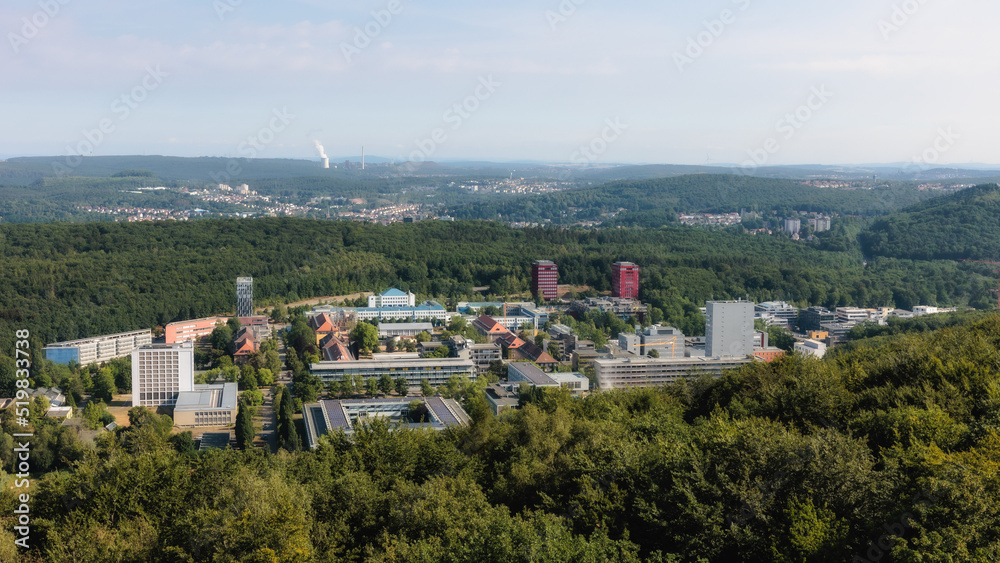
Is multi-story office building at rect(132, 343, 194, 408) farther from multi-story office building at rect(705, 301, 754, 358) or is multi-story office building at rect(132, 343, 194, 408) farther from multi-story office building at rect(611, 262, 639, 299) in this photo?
multi-story office building at rect(611, 262, 639, 299)

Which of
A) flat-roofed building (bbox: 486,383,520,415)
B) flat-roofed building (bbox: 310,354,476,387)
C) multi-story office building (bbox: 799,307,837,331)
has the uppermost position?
flat-roofed building (bbox: 310,354,476,387)

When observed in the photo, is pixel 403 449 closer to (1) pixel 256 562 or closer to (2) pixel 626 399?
(1) pixel 256 562

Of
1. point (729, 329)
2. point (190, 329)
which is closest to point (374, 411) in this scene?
point (190, 329)

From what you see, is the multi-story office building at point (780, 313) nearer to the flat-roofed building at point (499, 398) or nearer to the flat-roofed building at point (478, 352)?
the flat-roofed building at point (478, 352)

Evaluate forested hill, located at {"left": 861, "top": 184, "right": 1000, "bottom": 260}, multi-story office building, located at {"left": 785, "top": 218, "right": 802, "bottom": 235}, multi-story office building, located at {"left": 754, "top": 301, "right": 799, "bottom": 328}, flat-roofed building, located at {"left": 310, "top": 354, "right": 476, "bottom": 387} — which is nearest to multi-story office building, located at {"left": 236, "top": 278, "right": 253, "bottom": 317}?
flat-roofed building, located at {"left": 310, "top": 354, "right": 476, "bottom": 387}

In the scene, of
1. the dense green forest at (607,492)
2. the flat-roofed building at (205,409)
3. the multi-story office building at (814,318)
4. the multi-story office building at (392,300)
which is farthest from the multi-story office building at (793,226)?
the dense green forest at (607,492)

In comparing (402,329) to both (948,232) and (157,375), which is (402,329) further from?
(948,232)
